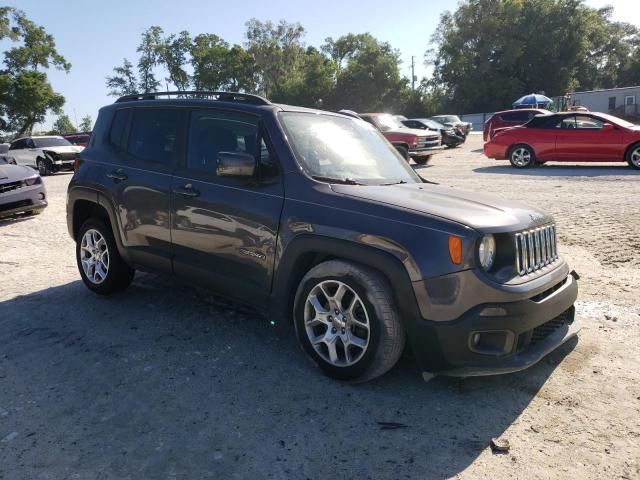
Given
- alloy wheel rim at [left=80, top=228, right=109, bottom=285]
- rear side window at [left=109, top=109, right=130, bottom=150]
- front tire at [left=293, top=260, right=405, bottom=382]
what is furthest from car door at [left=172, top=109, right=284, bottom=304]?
alloy wheel rim at [left=80, top=228, right=109, bottom=285]

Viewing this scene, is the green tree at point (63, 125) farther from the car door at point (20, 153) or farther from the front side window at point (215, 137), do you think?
the front side window at point (215, 137)

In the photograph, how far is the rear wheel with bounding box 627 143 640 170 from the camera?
531 inches

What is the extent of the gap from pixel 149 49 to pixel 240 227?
76.9 meters

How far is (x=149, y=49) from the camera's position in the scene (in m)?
72.4

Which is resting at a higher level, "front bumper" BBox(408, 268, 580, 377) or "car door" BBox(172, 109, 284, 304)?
"car door" BBox(172, 109, 284, 304)

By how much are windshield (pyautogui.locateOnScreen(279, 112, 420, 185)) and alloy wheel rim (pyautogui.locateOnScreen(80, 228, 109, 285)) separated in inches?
94.8

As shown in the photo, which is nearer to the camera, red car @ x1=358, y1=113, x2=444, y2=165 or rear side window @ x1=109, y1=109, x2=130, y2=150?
rear side window @ x1=109, y1=109, x2=130, y2=150

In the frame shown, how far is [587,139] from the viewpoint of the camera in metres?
13.9

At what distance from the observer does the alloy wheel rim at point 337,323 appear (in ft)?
10.9

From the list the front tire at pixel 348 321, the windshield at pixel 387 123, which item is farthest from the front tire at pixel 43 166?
the front tire at pixel 348 321

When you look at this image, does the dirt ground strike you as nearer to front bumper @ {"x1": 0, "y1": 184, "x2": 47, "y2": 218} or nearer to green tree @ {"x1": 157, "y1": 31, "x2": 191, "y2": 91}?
front bumper @ {"x1": 0, "y1": 184, "x2": 47, "y2": 218}

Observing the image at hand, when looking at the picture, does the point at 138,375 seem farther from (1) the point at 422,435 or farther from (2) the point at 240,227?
(1) the point at 422,435

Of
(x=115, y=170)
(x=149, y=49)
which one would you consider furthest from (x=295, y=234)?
(x=149, y=49)

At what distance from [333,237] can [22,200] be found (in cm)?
816
